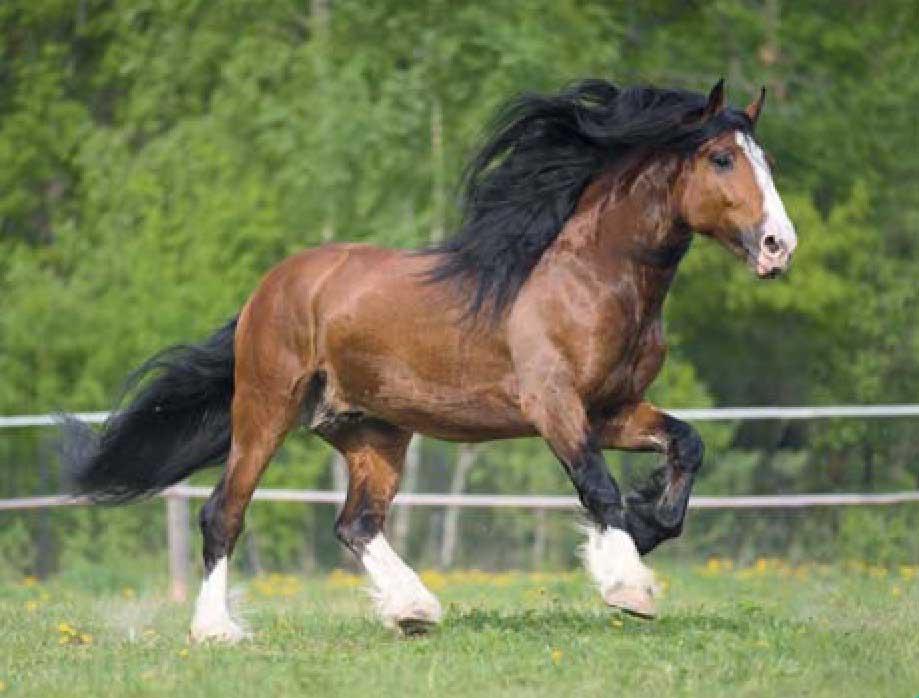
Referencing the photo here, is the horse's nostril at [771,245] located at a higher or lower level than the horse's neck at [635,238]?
higher

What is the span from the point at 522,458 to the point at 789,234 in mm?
10487

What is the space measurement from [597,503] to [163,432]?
2.90 metres

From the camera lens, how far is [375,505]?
8.79 metres

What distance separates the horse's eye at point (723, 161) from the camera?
7.68 m

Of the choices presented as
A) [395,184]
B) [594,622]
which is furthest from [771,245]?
[395,184]

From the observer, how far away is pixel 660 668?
22.3 feet

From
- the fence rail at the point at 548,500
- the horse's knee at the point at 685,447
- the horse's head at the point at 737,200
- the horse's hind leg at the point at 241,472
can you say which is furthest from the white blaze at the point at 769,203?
the fence rail at the point at 548,500

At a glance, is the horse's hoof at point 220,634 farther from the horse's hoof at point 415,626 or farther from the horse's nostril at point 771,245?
the horse's nostril at point 771,245

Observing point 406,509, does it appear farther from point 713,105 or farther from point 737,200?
point 737,200

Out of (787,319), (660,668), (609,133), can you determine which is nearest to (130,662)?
(660,668)

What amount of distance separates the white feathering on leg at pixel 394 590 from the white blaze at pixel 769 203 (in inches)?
88.1

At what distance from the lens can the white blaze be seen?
24.2ft

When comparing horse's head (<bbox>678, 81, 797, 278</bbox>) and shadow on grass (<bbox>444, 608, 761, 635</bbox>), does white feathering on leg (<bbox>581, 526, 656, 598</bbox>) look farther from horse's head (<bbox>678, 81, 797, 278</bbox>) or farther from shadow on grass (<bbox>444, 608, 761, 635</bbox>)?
horse's head (<bbox>678, 81, 797, 278</bbox>)

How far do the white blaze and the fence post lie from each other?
6.05 metres
